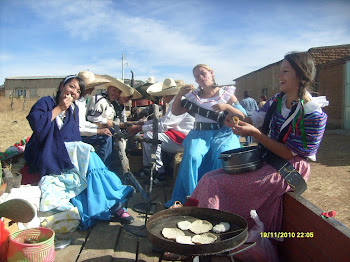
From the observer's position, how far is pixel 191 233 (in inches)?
79.5

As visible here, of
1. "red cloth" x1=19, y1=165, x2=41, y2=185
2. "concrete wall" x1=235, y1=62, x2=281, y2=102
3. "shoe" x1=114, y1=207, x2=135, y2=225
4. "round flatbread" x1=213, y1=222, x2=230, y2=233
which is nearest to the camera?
"round flatbread" x1=213, y1=222, x2=230, y2=233

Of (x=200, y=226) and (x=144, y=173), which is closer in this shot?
(x=200, y=226)

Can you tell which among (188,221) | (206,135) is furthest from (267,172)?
(206,135)

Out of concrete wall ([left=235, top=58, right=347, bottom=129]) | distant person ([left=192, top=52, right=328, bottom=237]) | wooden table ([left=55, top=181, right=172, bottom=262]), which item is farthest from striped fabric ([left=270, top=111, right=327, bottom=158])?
concrete wall ([left=235, top=58, right=347, bottom=129])

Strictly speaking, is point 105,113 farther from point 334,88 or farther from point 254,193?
point 334,88

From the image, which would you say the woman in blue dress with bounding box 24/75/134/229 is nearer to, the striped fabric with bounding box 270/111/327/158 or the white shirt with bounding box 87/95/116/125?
the white shirt with bounding box 87/95/116/125

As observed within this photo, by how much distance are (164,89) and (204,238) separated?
4.47 m

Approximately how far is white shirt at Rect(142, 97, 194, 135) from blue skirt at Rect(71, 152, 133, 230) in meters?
1.63

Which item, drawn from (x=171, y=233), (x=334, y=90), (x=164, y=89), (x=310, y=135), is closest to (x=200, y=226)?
(x=171, y=233)

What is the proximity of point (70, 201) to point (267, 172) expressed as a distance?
2107 millimetres

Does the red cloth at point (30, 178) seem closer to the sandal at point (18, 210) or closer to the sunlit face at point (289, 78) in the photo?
the sandal at point (18, 210)

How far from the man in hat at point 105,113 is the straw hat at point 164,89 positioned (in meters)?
0.61

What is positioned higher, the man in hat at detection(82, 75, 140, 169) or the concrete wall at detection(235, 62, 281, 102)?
the concrete wall at detection(235, 62, 281, 102)

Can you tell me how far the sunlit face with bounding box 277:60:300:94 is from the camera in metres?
2.49
